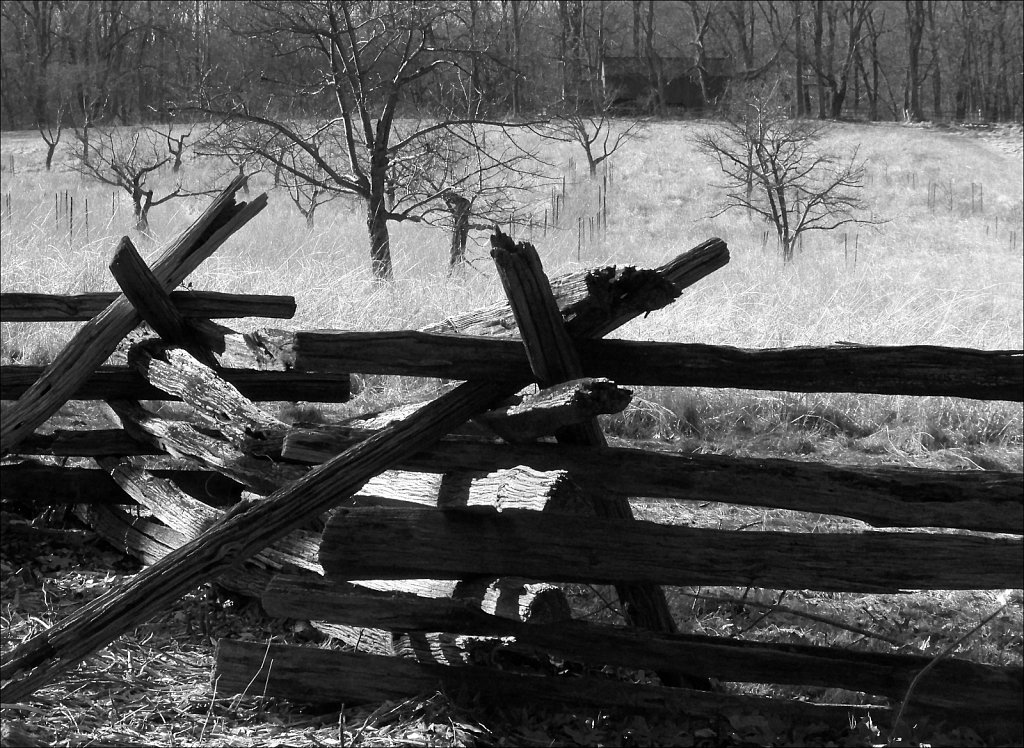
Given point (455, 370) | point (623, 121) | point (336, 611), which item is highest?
point (623, 121)

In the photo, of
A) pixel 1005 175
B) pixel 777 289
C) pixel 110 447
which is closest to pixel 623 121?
pixel 1005 175

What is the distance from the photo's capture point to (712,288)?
924 centimetres

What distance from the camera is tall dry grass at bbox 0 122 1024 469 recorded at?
19.6ft

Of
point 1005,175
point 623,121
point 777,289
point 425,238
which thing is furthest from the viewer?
point 623,121

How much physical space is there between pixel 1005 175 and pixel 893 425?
28481mm

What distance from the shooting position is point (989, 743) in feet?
8.48

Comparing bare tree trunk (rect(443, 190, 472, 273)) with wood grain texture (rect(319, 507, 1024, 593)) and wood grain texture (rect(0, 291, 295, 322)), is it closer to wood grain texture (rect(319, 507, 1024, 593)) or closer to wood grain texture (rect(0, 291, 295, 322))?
wood grain texture (rect(0, 291, 295, 322))

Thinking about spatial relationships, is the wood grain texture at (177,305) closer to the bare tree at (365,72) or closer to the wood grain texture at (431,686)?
the wood grain texture at (431,686)

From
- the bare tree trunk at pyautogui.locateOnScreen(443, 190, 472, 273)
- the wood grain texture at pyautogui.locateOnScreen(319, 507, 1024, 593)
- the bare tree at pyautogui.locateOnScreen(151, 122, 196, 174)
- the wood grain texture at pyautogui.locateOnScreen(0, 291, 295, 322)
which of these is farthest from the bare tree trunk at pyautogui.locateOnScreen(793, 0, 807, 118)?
the wood grain texture at pyautogui.locateOnScreen(319, 507, 1024, 593)

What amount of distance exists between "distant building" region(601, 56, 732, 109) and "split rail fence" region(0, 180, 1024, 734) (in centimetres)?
4121

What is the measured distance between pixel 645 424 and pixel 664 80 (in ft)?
135

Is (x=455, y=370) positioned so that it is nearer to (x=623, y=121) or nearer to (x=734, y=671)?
(x=734, y=671)

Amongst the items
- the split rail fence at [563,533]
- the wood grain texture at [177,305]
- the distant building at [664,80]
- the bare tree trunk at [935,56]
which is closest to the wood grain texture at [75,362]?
the wood grain texture at [177,305]

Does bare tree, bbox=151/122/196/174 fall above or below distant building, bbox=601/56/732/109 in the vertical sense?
below
